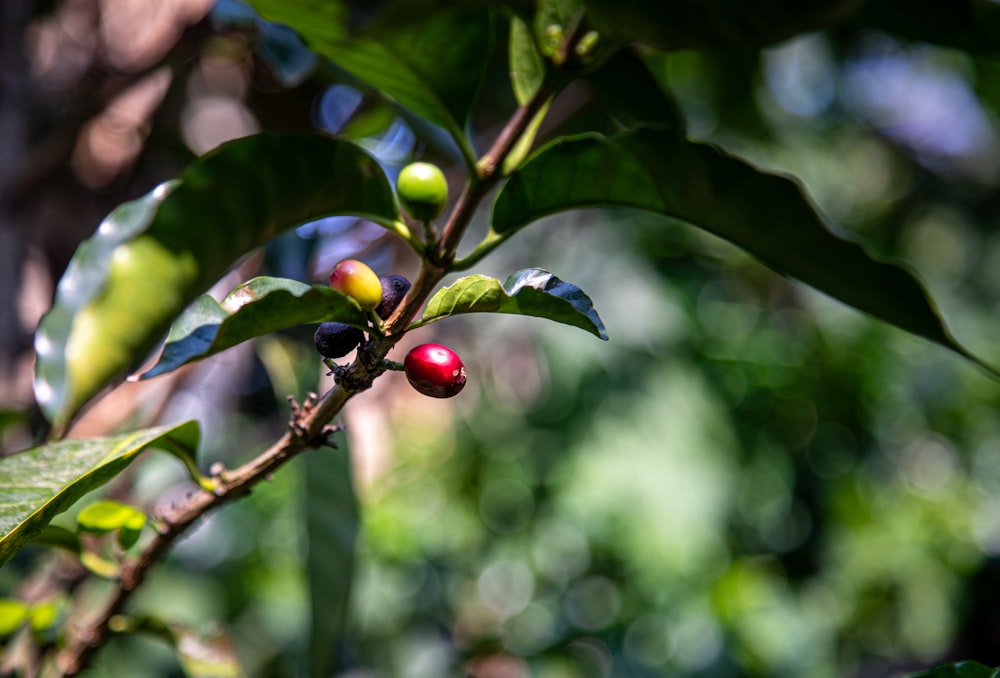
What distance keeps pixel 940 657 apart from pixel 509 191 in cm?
128

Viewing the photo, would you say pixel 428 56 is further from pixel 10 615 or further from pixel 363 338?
pixel 10 615

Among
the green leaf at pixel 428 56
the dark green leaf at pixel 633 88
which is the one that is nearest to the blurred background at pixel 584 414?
the dark green leaf at pixel 633 88

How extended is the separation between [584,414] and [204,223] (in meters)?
1.36

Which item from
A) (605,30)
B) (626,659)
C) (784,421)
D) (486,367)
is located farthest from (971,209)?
(605,30)

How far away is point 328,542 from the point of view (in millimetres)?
622

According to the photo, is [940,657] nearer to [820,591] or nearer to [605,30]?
[820,591]

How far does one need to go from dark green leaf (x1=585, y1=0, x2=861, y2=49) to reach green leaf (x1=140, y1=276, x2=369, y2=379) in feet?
0.51

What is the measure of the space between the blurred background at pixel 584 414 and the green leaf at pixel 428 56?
0.76 feet

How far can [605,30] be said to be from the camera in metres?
0.36

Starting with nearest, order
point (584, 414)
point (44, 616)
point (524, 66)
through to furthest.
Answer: point (524, 66)
point (44, 616)
point (584, 414)

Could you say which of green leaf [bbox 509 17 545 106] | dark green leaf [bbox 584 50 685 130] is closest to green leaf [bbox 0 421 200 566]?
green leaf [bbox 509 17 545 106]

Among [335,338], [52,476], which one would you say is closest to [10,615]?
[52,476]

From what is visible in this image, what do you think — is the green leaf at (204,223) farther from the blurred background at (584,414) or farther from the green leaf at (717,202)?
the blurred background at (584,414)

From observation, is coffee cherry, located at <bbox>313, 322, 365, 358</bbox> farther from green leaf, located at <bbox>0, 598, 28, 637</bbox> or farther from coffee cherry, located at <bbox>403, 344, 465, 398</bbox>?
green leaf, located at <bbox>0, 598, 28, 637</bbox>
